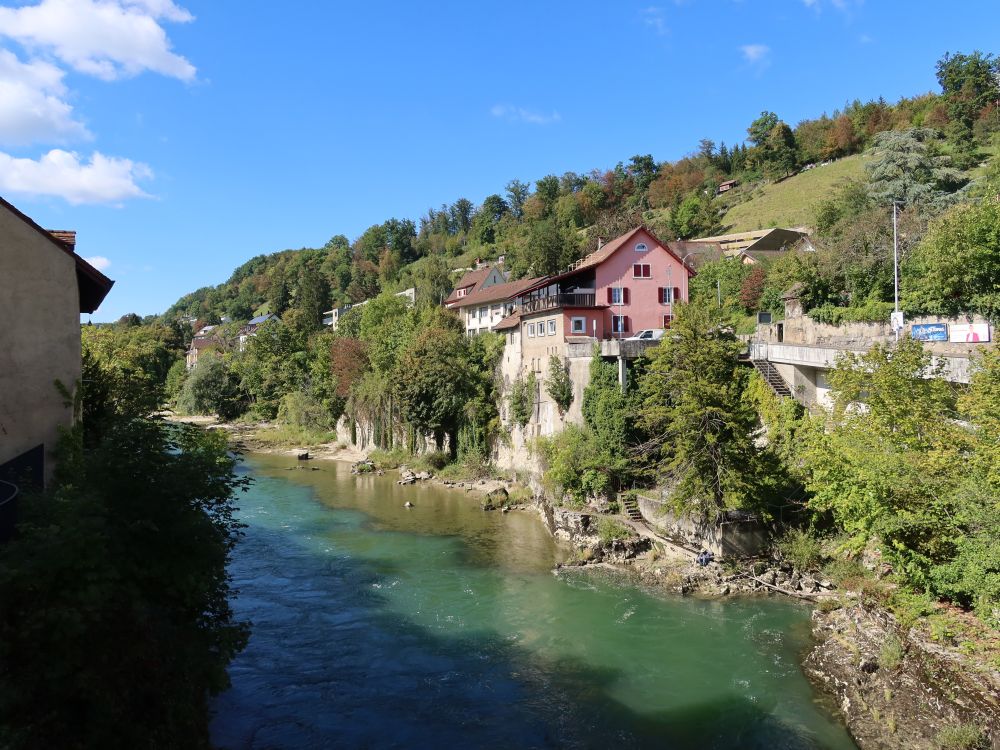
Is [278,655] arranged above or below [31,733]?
below

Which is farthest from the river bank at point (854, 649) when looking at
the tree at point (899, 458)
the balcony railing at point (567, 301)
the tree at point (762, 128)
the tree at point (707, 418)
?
the tree at point (762, 128)

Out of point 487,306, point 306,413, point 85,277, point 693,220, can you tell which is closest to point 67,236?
point 85,277

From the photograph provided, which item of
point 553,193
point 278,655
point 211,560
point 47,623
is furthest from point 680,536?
point 553,193

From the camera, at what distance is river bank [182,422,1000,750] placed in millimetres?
13242

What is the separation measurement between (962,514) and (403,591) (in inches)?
640

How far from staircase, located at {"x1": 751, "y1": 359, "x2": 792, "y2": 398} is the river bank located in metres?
9.01

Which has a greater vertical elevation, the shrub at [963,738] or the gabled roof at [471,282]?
the gabled roof at [471,282]

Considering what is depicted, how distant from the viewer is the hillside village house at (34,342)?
11922mm

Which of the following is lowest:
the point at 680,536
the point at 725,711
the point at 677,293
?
the point at 725,711

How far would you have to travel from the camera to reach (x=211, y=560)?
35.6 ft

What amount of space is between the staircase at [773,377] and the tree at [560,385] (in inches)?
353

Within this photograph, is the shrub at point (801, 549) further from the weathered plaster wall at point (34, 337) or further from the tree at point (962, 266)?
the weathered plaster wall at point (34, 337)

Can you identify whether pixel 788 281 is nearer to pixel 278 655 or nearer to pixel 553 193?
pixel 278 655

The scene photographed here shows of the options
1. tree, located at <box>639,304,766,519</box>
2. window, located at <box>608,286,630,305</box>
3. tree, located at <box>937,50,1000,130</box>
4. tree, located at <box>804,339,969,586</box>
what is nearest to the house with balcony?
window, located at <box>608,286,630,305</box>
